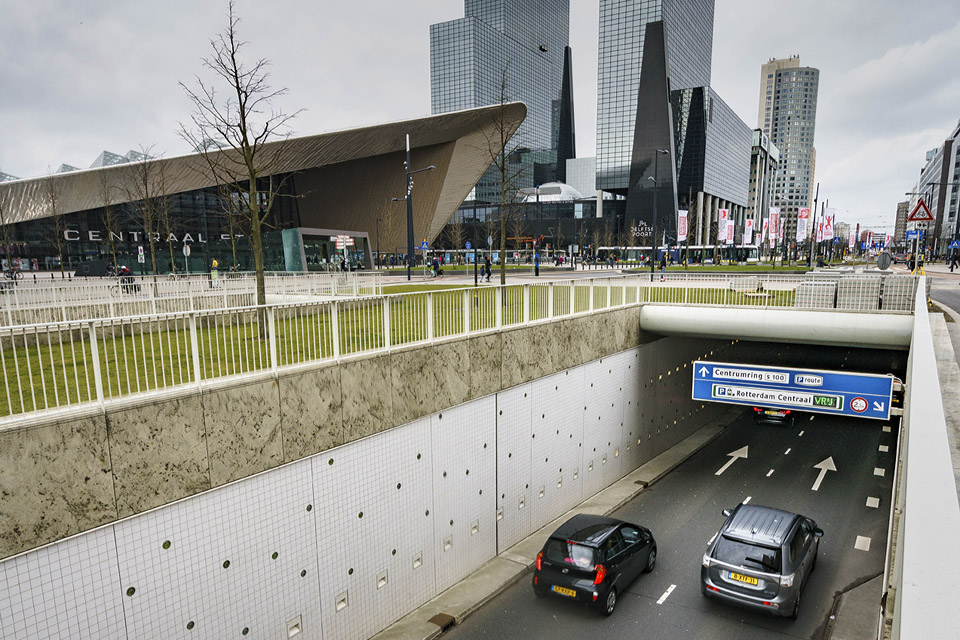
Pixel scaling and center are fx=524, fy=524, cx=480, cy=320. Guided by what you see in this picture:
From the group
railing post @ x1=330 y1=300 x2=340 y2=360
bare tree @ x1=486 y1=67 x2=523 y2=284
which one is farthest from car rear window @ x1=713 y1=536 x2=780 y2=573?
bare tree @ x1=486 y1=67 x2=523 y2=284

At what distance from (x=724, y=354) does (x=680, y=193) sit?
8599cm

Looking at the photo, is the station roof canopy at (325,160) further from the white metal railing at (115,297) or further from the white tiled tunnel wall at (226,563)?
the white tiled tunnel wall at (226,563)

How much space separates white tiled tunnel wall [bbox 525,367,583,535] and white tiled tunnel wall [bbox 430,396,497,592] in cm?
174

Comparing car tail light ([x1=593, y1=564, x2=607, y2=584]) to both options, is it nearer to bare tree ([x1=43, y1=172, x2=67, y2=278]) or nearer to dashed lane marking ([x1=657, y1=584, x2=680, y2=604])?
dashed lane marking ([x1=657, y1=584, x2=680, y2=604])

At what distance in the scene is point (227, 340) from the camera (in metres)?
10.2

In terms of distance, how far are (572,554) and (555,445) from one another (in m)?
4.05

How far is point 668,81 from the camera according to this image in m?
91.5

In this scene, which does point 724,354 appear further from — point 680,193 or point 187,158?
point 680,193

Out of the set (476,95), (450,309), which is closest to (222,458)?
(450,309)

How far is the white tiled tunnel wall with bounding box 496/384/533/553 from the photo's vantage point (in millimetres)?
13016

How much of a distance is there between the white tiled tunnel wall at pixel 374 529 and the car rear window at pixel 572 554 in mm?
2624

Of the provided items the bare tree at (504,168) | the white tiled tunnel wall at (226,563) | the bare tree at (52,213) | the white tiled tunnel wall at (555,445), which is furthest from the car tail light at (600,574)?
the bare tree at (52,213)

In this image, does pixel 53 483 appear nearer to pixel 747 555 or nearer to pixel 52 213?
pixel 747 555

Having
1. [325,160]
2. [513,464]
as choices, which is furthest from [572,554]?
[325,160]
